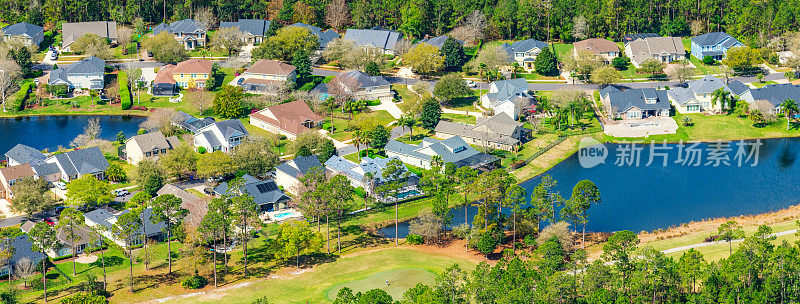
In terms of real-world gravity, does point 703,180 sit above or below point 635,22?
below

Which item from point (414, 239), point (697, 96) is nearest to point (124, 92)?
point (414, 239)

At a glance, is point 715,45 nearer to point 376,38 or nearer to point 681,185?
point 681,185

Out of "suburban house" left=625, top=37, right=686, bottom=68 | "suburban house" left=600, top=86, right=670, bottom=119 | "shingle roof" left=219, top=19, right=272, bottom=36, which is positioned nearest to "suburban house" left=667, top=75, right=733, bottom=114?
"suburban house" left=600, top=86, right=670, bottom=119

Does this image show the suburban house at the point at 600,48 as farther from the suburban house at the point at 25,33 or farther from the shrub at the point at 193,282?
the suburban house at the point at 25,33

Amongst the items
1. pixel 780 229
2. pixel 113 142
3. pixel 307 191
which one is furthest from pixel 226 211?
pixel 780 229

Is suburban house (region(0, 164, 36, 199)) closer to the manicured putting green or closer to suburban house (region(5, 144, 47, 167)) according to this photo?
suburban house (region(5, 144, 47, 167))

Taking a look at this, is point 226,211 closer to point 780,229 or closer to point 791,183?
point 780,229

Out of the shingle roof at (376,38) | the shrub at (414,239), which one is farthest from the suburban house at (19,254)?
the shingle roof at (376,38)
